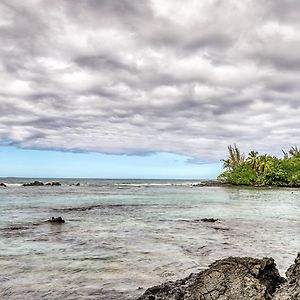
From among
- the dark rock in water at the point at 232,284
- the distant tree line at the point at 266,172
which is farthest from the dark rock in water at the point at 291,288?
the distant tree line at the point at 266,172

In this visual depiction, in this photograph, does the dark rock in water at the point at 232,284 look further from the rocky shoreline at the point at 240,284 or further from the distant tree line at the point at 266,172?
the distant tree line at the point at 266,172

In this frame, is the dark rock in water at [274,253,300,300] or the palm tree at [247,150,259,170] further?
the palm tree at [247,150,259,170]

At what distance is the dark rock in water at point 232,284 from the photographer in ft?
18.6

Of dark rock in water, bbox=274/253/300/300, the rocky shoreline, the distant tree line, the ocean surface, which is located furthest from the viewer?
the distant tree line

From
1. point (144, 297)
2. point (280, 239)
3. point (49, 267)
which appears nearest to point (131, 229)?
point (280, 239)

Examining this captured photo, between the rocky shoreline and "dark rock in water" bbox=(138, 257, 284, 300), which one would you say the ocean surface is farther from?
the rocky shoreline

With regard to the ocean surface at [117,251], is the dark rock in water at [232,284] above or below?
above

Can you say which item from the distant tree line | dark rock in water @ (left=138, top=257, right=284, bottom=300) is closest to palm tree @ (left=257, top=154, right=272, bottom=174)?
the distant tree line

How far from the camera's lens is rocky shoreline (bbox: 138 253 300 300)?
18.3ft

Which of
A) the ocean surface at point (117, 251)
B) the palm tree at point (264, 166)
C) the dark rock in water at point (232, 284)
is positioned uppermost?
the palm tree at point (264, 166)

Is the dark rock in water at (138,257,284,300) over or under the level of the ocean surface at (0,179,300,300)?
over

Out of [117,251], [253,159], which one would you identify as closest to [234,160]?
[253,159]

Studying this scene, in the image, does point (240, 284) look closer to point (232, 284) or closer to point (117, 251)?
point (232, 284)

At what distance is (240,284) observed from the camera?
229 inches
